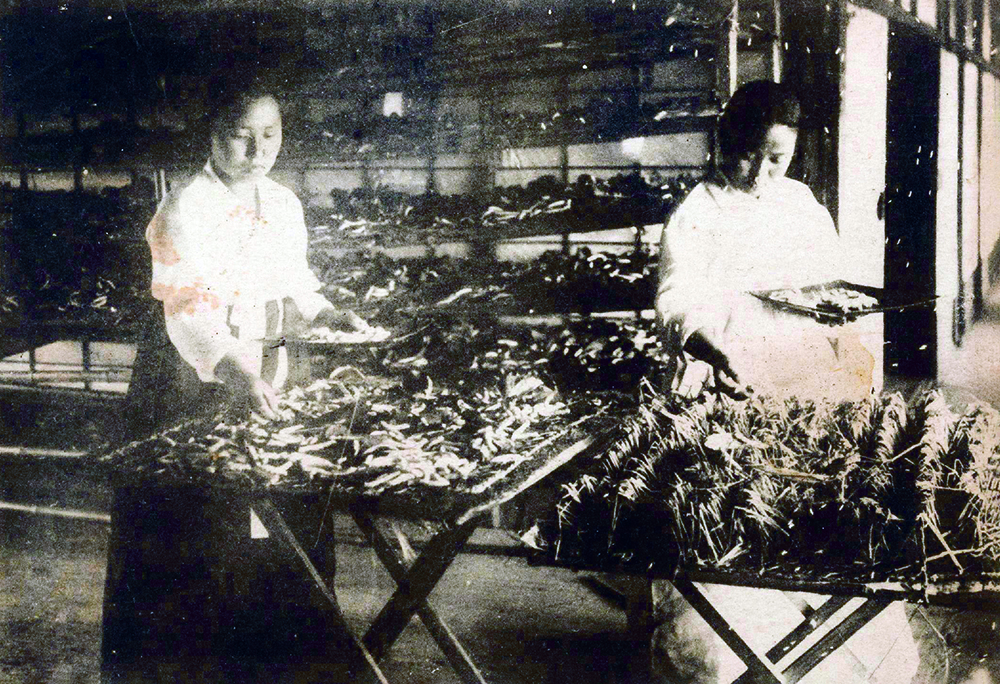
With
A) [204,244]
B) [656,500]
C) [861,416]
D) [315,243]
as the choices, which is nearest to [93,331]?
[204,244]

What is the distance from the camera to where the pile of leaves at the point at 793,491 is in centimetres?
207

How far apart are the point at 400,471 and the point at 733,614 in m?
1.18

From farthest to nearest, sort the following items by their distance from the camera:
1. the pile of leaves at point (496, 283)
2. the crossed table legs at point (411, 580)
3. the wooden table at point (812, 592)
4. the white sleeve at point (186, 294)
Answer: the white sleeve at point (186, 294) → the pile of leaves at point (496, 283) → the crossed table legs at point (411, 580) → the wooden table at point (812, 592)

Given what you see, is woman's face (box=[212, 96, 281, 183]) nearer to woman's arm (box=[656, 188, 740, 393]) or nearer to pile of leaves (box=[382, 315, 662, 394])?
pile of leaves (box=[382, 315, 662, 394])

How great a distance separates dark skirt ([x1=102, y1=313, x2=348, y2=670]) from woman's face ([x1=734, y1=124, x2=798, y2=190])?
1744 mm

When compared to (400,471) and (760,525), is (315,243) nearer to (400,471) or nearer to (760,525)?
(400,471)

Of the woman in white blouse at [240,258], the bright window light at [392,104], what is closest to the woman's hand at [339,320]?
the woman in white blouse at [240,258]

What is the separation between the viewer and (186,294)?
99.0 inches

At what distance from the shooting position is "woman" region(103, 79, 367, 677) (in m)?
2.50

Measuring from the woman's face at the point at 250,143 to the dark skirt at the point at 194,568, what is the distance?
56 cm

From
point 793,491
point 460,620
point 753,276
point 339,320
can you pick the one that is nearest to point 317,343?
point 339,320

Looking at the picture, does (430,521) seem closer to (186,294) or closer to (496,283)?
(496,283)

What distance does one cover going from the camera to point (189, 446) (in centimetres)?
253

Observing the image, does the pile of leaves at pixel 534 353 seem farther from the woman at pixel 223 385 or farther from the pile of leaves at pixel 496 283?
the woman at pixel 223 385
